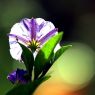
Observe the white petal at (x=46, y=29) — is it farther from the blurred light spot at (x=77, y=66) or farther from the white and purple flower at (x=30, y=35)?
the blurred light spot at (x=77, y=66)

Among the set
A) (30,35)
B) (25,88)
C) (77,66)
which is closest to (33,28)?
(30,35)

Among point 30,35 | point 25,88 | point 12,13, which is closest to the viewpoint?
point 25,88

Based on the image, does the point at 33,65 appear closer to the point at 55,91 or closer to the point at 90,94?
the point at 55,91

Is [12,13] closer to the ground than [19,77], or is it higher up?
closer to the ground

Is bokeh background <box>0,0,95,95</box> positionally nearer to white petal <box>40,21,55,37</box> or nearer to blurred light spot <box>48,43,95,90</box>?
blurred light spot <box>48,43,95,90</box>

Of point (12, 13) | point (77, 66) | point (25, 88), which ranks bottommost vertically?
point (77, 66)

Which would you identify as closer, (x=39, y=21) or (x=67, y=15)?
(x=39, y=21)

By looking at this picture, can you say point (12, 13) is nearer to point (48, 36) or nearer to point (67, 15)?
point (67, 15)
